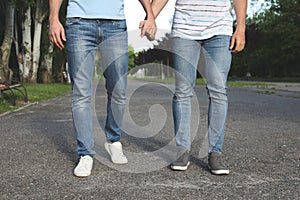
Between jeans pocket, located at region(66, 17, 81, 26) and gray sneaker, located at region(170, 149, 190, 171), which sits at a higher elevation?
jeans pocket, located at region(66, 17, 81, 26)

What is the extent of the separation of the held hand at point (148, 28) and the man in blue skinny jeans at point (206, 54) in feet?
0.57

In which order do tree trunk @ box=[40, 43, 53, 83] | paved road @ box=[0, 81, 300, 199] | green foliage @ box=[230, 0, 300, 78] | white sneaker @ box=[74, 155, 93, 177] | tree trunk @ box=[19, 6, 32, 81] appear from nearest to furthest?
paved road @ box=[0, 81, 300, 199], white sneaker @ box=[74, 155, 93, 177], tree trunk @ box=[19, 6, 32, 81], tree trunk @ box=[40, 43, 53, 83], green foliage @ box=[230, 0, 300, 78]

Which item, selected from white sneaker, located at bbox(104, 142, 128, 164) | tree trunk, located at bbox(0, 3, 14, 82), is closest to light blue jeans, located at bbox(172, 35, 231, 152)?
white sneaker, located at bbox(104, 142, 128, 164)

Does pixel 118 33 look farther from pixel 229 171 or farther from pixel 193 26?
pixel 229 171

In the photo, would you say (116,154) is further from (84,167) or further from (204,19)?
(204,19)

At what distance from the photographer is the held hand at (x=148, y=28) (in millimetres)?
3525

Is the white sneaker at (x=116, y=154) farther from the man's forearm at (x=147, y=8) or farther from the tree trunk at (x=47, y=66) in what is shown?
the tree trunk at (x=47, y=66)

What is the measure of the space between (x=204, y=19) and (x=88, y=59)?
957mm

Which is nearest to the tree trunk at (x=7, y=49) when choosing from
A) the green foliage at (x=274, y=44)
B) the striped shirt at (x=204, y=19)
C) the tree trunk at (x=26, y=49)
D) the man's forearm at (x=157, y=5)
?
the tree trunk at (x=26, y=49)

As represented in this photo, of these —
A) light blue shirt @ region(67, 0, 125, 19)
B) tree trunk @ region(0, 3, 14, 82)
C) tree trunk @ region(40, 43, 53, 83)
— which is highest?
light blue shirt @ region(67, 0, 125, 19)

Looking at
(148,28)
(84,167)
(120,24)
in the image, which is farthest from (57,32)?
(84,167)

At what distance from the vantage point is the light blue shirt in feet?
11.2

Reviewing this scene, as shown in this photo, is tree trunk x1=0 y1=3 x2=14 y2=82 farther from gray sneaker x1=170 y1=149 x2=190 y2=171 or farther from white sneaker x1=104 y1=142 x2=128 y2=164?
gray sneaker x1=170 y1=149 x2=190 y2=171

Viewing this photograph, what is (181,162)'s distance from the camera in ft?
11.7
